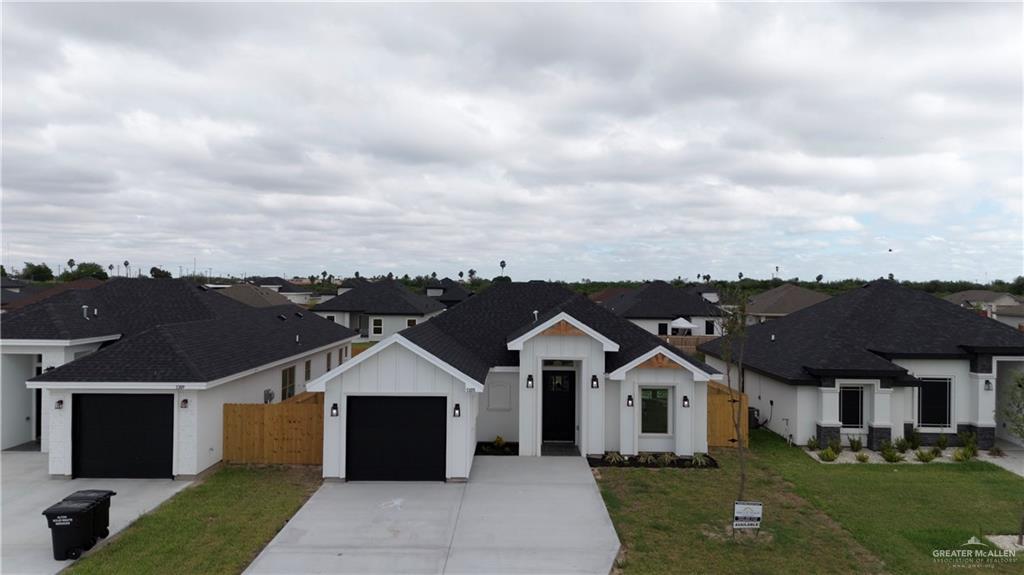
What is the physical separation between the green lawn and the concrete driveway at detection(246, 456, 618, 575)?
0.74m

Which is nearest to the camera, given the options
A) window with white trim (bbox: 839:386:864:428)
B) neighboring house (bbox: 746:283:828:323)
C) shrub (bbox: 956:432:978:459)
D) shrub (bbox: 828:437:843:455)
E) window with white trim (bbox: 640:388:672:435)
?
window with white trim (bbox: 640:388:672:435)

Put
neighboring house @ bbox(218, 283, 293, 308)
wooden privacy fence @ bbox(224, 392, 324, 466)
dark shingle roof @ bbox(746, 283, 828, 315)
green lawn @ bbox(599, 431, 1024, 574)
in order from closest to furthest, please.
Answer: green lawn @ bbox(599, 431, 1024, 574), wooden privacy fence @ bbox(224, 392, 324, 466), dark shingle roof @ bbox(746, 283, 828, 315), neighboring house @ bbox(218, 283, 293, 308)

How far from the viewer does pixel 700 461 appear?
15328 mm

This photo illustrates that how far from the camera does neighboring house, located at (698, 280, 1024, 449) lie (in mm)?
17219

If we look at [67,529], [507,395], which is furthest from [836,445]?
[67,529]

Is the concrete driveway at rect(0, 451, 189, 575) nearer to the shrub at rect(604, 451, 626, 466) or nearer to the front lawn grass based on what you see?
the front lawn grass

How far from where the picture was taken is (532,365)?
16.3m

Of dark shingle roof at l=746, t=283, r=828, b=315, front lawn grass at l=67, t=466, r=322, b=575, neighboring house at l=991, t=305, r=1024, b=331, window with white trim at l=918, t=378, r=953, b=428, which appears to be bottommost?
front lawn grass at l=67, t=466, r=322, b=575

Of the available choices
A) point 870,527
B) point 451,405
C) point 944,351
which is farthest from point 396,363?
point 944,351

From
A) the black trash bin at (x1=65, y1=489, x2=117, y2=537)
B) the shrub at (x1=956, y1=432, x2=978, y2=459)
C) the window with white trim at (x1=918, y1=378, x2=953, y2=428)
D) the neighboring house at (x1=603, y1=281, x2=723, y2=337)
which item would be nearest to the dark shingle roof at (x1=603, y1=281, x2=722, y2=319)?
the neighboring house at (x1=603, y1=281, x2=723, y2=337)

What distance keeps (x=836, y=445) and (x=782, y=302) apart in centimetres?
3453

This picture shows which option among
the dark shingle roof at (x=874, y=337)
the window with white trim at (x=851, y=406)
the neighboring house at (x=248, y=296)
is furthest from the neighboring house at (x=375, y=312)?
the window with white trim at (x=851, y=406)

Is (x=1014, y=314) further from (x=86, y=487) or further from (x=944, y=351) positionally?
(x=86, y=487)

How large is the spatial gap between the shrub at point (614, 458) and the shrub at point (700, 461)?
1.84 m
